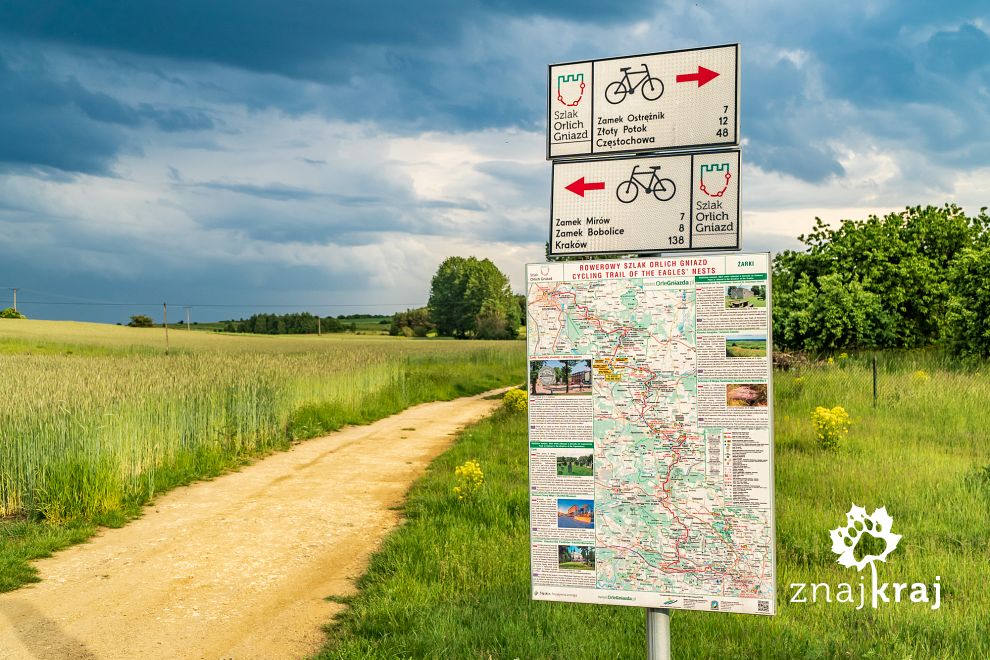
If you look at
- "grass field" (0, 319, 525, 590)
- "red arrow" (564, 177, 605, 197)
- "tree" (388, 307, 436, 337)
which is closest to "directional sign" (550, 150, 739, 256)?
"red arrow" (564, 177, 605, 197)

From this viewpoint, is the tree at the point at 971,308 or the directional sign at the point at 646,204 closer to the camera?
the directional sign at the point at 646,204

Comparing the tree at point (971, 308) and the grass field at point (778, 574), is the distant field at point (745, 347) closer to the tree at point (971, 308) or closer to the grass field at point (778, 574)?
the grass field at point (778, 574)

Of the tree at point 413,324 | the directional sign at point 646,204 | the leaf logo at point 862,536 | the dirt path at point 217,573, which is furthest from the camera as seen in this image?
the tree at point 413,324

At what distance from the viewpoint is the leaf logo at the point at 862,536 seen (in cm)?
695

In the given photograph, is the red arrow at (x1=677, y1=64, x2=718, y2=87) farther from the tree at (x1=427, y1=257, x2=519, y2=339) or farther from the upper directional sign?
the tree at (x1=427, y1=257, x2=519, y2=339)

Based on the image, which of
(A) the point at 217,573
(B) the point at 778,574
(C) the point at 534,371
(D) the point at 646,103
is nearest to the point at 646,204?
(D) the point at 646,103

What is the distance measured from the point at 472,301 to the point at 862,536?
79.1 m

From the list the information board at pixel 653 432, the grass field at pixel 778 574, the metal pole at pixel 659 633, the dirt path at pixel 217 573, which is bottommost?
the dirt path at pixel 217 573

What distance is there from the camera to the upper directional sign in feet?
13.1

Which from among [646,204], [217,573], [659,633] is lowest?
[217,573]

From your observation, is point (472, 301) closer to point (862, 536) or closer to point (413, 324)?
point (413, 324)

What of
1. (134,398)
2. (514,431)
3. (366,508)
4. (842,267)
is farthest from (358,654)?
(842,267)

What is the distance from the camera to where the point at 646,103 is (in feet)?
13.4

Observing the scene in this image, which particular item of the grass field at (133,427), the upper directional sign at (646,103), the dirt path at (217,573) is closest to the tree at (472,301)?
the grass field at (133,427)
